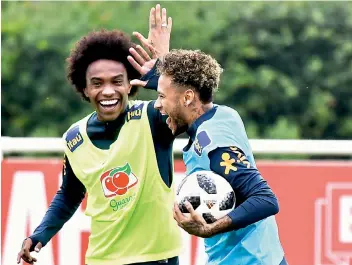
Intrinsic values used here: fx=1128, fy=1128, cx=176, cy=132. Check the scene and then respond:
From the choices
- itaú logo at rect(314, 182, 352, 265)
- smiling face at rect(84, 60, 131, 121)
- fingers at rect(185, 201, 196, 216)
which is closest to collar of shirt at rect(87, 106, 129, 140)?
smiling face at rect(84, 60, 131, 121)

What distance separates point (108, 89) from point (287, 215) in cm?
248

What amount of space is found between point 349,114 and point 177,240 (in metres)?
15.7

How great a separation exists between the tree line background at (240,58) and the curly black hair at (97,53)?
13974 mm

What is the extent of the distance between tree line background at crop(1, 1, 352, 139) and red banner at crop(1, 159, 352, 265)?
480 inches

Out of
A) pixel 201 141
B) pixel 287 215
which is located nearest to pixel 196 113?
pixel 201 141

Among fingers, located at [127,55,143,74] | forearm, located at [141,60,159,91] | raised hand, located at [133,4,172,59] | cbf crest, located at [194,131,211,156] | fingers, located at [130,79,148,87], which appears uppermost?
raised hand, located at [133,4,172,59]

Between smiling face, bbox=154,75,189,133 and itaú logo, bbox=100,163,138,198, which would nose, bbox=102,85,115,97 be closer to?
itaú logo, bbox=100,163,138,198

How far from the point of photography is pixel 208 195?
518cm

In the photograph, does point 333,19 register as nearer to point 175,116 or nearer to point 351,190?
point 351,190

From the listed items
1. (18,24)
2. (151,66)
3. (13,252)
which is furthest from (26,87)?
(151,66)

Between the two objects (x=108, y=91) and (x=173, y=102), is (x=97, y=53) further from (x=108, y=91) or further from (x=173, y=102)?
(x=173, y=102)

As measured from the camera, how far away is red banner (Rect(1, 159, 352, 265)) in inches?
321

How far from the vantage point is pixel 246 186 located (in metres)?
5.04

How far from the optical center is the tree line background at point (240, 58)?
21000 millimetres
